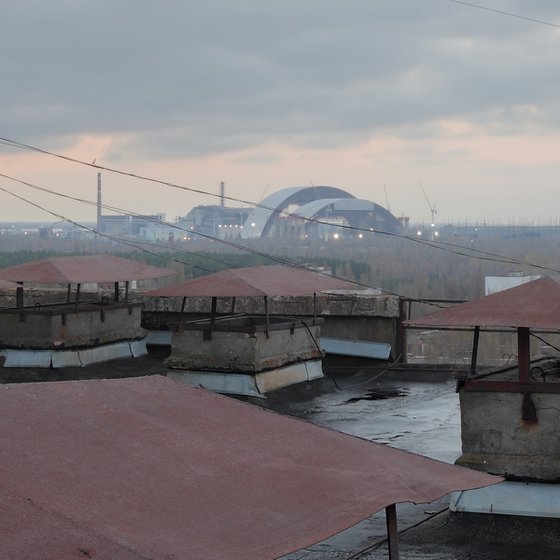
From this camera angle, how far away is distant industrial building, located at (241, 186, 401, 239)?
152 meters

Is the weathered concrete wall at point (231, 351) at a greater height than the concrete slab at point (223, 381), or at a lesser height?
greater

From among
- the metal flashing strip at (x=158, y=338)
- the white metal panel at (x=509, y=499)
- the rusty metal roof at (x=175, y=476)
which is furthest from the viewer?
the metal flashing strip at (x=158, y=338)

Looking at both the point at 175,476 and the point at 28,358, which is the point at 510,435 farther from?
the point at 28,358

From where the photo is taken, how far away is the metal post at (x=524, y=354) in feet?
33.4

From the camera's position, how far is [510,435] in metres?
10.3

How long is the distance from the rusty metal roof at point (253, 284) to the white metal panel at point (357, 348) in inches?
64.7

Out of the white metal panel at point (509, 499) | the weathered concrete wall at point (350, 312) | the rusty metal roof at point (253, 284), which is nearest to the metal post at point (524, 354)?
the white metal panel at point (509, 499)

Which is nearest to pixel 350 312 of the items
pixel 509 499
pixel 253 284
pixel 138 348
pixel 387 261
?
pixel 253 284

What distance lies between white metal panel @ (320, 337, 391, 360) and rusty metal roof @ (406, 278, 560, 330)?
949 centimetres

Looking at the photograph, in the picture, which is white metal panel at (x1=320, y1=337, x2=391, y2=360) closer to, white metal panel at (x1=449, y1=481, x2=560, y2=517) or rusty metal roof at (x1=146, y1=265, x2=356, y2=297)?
rusty metal roof at (x1=146, y1=265, x2=356, y2=297)

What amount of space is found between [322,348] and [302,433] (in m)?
15.0

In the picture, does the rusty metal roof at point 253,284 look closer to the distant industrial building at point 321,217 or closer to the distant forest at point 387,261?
the distant forest at point 387,261

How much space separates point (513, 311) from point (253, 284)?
773cm

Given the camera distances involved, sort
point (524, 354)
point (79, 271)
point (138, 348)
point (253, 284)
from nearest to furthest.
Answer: point (524, 354)
point (253, 284)
point (79, 271)
point (138, 348)
